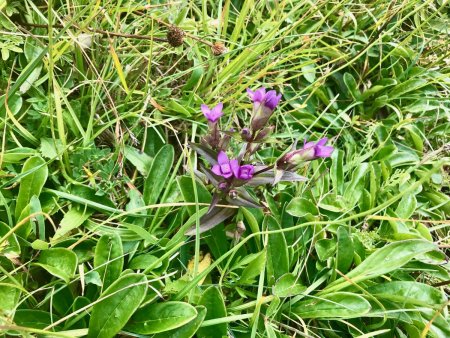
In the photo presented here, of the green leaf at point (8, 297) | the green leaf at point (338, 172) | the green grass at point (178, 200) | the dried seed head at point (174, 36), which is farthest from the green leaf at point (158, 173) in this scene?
the green leaf at point (338, 172)

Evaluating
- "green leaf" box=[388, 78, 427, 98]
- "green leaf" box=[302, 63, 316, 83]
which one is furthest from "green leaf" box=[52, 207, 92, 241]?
"green leaf" box=[388, 78, 427, 98]

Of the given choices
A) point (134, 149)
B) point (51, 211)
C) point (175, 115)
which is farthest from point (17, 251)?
point (175, 115)

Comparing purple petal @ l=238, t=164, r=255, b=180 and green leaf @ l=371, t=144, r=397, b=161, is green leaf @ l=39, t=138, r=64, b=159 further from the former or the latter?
green leaf @ l=371, t=144, r=397, b=161

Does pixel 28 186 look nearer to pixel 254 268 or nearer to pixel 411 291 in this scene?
pixel 254 268

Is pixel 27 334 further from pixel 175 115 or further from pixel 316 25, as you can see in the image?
pixel 316 25

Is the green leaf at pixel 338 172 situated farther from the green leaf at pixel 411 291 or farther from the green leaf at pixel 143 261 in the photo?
the green leaf at pixel 143 261

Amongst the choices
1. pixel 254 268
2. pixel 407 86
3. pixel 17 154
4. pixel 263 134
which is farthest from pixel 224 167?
pixel 407 86
